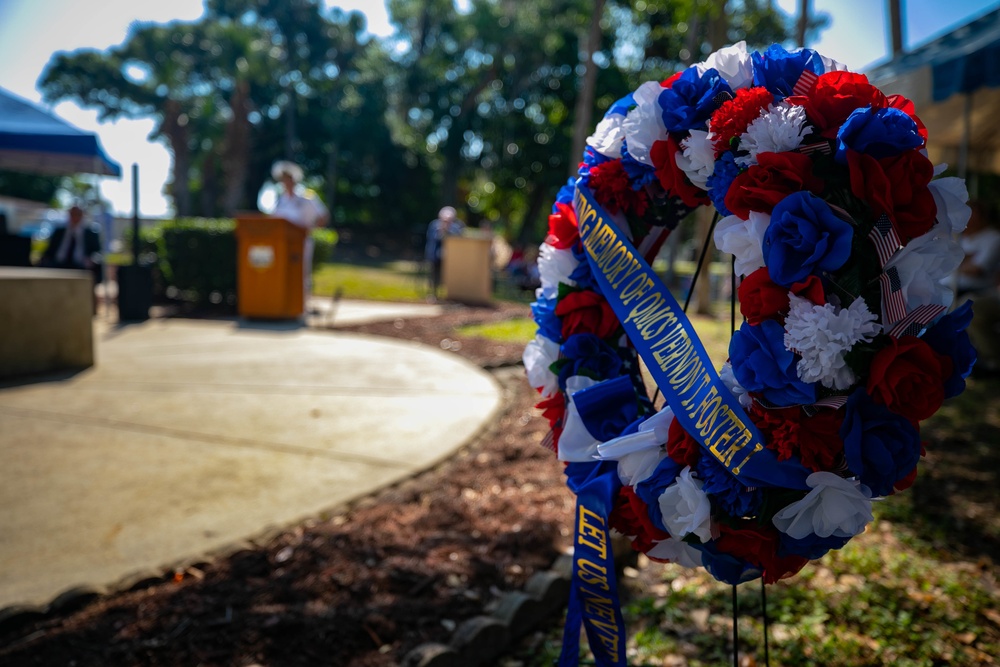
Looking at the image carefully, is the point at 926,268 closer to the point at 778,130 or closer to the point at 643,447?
the point at 778,130

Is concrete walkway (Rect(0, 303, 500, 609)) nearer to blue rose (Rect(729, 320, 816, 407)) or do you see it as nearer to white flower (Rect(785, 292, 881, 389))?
blue rose (Rect(729, 320, 816, 407))

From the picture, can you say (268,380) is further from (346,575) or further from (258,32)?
(258,32)

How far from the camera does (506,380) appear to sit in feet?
19.8

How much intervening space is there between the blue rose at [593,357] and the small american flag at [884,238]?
0.73m

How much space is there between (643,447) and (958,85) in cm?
457

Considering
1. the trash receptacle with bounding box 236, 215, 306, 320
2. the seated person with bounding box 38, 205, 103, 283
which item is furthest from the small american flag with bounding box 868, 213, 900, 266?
the seated person with bounding box 38, 205, 103, 283

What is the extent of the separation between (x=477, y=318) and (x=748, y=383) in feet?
28.7

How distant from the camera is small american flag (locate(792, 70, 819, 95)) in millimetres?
1479

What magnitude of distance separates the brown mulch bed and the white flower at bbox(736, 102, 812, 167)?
1.73 meters

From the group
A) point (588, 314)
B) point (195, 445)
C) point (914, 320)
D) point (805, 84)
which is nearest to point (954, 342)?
point (914, 320)

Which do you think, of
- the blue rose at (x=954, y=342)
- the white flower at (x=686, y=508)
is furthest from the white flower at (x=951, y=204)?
the white flower at (x=686, y=508)

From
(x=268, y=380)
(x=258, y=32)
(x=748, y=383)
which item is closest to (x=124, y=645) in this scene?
(x=748, y=383)

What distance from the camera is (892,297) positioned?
4.40 feet

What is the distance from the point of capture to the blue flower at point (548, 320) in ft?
6.63
